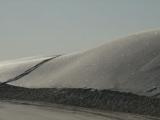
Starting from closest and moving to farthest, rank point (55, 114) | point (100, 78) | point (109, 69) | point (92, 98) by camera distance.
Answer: point (55, 114) < point (92, 98) < point (100, 78) < point (109, 69)

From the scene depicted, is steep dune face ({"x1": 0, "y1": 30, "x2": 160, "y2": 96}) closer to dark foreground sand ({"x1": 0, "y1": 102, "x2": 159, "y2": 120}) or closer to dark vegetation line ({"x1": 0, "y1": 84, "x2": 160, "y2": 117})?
dark vegetation line ({"x1": 0, "y1": 84, "x2": 160, "y2": 117})

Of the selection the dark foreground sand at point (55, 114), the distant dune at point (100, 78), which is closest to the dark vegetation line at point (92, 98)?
the distant dune at point (100, 78)

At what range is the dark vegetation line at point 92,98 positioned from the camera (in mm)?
3564

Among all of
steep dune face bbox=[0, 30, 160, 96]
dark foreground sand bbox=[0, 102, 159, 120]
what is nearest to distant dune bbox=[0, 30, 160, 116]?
steep dune face bbox=[0, 30, 160, 96]

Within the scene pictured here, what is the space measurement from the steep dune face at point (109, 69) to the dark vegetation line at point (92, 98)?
62 mm

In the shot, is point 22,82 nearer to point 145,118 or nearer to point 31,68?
point 31,68

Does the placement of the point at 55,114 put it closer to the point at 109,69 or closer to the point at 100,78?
the point at 100,78

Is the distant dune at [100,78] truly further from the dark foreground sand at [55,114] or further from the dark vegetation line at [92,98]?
the dark foreground sand at [55,114]

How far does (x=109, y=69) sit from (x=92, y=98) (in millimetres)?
485

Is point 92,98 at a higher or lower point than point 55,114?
higher

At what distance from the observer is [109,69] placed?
437 centimetres

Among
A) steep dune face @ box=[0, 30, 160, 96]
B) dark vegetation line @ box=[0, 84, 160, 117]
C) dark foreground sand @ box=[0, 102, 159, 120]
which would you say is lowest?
dark foreground sand @ box=[0, 102, 159, 120]

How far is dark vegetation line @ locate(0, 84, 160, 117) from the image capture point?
3564 millimetres

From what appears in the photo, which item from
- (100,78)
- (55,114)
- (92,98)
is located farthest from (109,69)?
(55,114)
